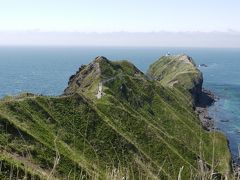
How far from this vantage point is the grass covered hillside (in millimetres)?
55981

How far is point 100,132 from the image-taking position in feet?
251

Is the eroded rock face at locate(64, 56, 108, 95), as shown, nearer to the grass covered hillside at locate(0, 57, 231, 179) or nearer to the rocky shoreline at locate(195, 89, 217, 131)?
the grass covered hillside at locate(0, 57, 231, 179)

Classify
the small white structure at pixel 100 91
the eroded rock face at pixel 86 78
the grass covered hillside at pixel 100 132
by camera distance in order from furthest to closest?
the eroded rock face at pixel 86 78
the small white structure at pixel 100 91
the grass covered hillside at pixel 100 132

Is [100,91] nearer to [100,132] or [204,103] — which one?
[100,132]

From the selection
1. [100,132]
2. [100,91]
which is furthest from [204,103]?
[100,132]

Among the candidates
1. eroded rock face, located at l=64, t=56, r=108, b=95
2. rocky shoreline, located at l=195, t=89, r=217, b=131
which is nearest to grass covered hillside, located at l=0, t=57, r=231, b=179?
eroded rock face, located at l=64, t=56, r=108, b=95

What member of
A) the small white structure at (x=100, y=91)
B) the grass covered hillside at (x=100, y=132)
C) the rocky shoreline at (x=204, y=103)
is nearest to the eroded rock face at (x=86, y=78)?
the grass covered hillside at (x=100, y=132)

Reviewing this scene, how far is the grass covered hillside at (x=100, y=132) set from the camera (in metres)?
56.0

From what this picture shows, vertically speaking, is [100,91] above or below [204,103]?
above

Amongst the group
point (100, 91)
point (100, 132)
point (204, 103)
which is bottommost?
point (204, 103)

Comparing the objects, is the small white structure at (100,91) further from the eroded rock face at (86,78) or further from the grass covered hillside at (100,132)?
the eroded rock face at (86,78)

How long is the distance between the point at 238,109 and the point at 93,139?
101 meters

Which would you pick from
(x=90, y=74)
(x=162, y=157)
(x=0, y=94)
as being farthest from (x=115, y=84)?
(x=0, y=94)

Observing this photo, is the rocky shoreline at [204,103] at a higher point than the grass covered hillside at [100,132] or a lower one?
lower
